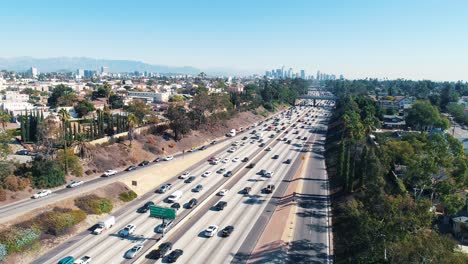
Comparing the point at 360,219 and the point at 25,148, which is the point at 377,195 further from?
the point at 25,148

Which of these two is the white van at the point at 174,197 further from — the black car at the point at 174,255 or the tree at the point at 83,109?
the tree at the point at 83,109

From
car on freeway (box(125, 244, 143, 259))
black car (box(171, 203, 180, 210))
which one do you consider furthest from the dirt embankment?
car on freeway (box(125, 244, 143, 259))

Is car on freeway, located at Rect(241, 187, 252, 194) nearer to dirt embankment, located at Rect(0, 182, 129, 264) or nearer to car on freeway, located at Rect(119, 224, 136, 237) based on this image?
dirt embankment, located at Rect(0, 182, 129, 264)

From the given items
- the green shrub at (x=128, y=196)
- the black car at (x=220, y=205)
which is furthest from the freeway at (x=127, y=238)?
the black car at (x=220, y=205)

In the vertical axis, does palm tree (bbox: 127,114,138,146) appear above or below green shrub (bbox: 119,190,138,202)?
above

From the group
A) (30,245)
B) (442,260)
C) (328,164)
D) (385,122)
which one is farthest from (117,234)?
(385,122)

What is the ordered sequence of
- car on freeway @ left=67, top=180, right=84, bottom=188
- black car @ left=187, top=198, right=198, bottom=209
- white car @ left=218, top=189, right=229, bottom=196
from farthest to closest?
white car @ left=218, top=189, right=229, bottom=196
car on freeway @ left=67, top=180, right=84, bottom=188
black car @ left=187, top=198, right=198, bottom=209

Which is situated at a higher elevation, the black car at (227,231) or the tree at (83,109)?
the tree at (83,109)
